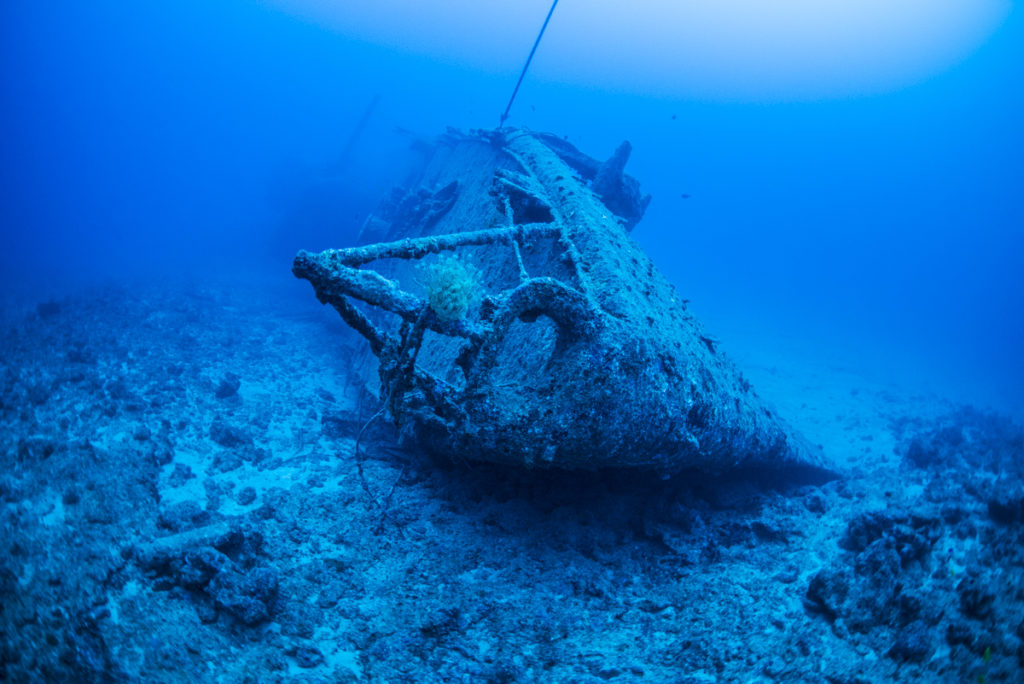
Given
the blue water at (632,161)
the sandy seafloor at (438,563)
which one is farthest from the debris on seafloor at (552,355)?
the blue water at (632,161)

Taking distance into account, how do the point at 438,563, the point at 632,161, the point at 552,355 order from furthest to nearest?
the point at 632,161, the point at 438,563, the point at 552,355

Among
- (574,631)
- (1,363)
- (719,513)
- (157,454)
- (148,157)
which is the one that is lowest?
(148,157)

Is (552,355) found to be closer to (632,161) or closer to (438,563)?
(438,563)

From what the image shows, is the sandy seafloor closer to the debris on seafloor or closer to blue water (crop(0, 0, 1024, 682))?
blue water (crop(0, 0, 1024, 682))

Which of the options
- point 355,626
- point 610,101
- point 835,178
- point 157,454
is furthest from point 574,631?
point 610,101

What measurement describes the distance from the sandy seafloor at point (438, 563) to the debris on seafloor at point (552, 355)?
38.2 inches

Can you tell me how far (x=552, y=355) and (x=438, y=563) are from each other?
2489mm

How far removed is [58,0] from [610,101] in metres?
206

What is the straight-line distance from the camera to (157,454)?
19.4ft

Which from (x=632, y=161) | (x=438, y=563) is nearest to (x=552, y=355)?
(x=438, y=563)

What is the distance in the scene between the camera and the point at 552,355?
3895 mm

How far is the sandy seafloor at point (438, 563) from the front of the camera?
11.1 feet

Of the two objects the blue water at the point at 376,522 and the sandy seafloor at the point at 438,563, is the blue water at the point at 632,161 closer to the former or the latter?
the blue water at the point at 376,522

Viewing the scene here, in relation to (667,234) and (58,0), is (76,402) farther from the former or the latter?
(58,0)
